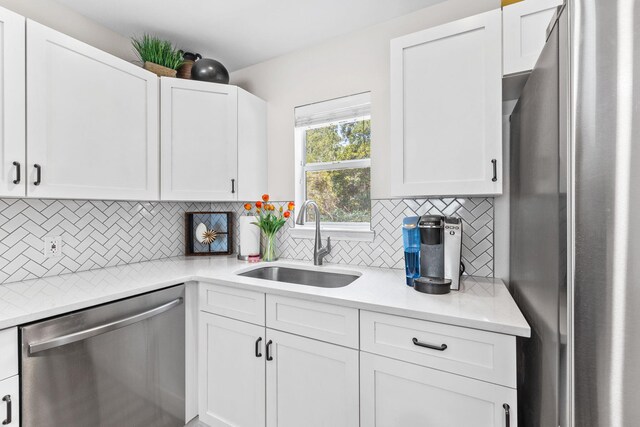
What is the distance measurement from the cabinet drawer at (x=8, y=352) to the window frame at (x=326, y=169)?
1.54m

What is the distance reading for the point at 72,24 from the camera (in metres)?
1.80

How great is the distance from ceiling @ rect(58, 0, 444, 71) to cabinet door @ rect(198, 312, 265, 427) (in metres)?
1.83

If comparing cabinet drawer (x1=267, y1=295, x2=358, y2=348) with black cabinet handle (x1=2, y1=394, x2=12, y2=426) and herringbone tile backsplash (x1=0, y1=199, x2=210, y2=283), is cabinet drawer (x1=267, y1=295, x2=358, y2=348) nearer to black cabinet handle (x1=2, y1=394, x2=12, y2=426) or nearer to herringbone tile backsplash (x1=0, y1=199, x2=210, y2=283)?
black cabinet handle (x1=2, y1=394, x2=12, y2=426)

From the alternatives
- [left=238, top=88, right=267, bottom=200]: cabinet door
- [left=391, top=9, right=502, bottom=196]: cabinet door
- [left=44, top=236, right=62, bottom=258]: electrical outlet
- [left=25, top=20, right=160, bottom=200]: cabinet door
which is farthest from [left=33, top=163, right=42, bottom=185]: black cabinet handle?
[left=391, top=9, right=502, bottom=196]: cabinet door

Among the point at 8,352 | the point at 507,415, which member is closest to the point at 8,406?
the point at 8,352

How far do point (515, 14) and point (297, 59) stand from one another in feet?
4.74

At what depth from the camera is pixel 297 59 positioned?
2.25 meters

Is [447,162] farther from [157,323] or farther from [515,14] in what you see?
[157,323]

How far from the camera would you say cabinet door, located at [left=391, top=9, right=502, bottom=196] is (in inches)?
51.8

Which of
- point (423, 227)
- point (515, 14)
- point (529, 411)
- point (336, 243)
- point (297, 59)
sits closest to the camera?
point (529, 411)

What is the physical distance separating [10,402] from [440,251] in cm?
180

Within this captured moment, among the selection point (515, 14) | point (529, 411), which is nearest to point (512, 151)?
point (515, 14)

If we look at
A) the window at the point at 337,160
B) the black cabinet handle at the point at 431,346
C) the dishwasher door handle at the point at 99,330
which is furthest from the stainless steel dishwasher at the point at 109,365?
the black cabinet handle at the point at 431,346

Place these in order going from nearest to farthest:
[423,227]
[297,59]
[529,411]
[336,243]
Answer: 1. [529,411]
2. [423,227]
3. [336,243]
4. [297,59]
